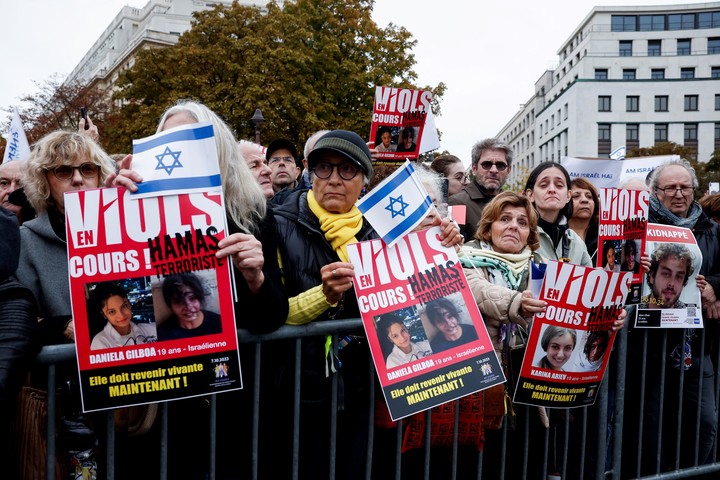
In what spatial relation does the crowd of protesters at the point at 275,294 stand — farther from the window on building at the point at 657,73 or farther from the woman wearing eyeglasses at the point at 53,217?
the window on building at the point at 657,73

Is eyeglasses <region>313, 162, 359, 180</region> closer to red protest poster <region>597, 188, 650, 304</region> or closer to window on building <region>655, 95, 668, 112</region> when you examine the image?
red protest poster <region>597, 188, 650, 304</region>

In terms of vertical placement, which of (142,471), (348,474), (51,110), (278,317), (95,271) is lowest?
(348,474)

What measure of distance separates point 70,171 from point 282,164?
2.94m

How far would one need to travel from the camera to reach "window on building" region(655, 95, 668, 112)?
6300cm

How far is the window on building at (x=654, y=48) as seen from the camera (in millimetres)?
68375

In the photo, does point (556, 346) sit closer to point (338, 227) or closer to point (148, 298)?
point (338, 227)

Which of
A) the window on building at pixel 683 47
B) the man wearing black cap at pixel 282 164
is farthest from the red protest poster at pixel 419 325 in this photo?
the window on building at pixel 683 47

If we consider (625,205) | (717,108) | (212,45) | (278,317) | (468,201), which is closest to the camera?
(278,317)

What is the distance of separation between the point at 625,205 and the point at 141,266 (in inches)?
104

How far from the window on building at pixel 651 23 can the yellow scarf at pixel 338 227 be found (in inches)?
3104

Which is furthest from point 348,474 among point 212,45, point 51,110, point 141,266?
point 51,110

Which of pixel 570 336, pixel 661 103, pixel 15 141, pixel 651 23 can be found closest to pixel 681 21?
pixel 651 23

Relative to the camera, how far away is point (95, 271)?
1.86 metres

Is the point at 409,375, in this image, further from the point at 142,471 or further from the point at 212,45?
the point at 212,45
